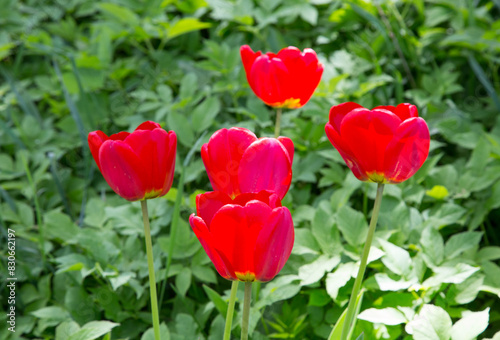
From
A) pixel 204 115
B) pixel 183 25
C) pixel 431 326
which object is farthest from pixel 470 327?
pixel 183 25

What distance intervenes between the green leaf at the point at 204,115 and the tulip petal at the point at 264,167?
2.81 ft

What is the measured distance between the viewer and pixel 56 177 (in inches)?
69.1

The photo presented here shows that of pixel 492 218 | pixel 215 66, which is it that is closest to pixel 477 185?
pixel 492 218

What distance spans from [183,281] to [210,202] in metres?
0.56

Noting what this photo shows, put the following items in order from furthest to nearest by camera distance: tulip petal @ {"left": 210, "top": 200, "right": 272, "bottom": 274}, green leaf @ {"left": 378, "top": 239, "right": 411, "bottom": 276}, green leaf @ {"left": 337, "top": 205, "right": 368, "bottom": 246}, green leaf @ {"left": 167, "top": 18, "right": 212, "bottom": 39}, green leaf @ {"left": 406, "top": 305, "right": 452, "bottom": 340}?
green leaf @ {"left": 167, "top": 18, "right": 212, "bottom": 39}
green leaf @ {"left": 337, "top": 205, "right": 368, "bottom": 246}
green leaf @ {"left": 378, "top": 239, "right": 411, "bottom": 276}
green leaf @ {"left": 406, "top": 305, "right": 452, "bottom": 340}
tulip petal @ {"left": 210, "top": 200, "right": 272, "bottom": 274}

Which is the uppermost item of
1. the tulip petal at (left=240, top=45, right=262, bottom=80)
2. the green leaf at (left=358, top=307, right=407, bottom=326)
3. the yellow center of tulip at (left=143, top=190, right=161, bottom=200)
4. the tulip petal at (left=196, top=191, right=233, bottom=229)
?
the tulip petal at (left=196, top=191, right=233, bottom=229)

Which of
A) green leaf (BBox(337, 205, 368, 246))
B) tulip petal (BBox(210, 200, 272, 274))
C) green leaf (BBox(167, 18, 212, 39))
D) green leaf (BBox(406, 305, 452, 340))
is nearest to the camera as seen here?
tulip petal (BBox(210, 200, 272, 274))

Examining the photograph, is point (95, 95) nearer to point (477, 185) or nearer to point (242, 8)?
point (242, 8)

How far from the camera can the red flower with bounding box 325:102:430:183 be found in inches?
29.5

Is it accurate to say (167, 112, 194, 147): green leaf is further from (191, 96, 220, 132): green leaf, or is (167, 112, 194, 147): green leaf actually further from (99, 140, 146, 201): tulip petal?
(99, 140, 146, 201): tulip petal

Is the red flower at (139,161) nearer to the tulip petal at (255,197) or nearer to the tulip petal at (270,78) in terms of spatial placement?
the tulip petal at (255,197)

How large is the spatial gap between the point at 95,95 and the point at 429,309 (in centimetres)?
160

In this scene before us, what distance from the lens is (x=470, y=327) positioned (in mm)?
886

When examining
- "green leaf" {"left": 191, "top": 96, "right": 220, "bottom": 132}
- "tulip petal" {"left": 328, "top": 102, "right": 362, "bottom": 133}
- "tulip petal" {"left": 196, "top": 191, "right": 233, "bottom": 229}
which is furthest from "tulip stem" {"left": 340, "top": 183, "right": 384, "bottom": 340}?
"green leaf" {"left": 191, "top": 96, "right": 220, "bottom": 132}
